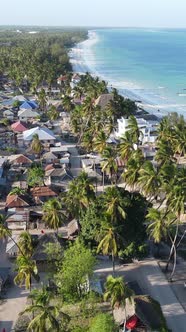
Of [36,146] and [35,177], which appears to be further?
[36,146]

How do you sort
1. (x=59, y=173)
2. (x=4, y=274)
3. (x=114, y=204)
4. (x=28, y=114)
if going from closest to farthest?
(x=4, y=274) < (x=114, y=204) < (x=59, y=173) < (x=28, y=114)

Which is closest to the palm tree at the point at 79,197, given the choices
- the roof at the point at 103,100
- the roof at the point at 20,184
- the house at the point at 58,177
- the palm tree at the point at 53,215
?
the palm tree at the point at 53,215

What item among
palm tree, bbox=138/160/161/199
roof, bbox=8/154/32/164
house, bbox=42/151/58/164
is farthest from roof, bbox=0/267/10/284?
house, bbox=42/151/58/164

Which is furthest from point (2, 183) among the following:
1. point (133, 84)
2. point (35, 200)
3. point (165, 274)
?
point (133, 84)

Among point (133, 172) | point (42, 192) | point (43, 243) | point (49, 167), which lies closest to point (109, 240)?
point (43, 243)

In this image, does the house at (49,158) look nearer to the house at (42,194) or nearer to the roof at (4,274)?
the house at (42,194)

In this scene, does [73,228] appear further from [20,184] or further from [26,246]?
[20,184]
